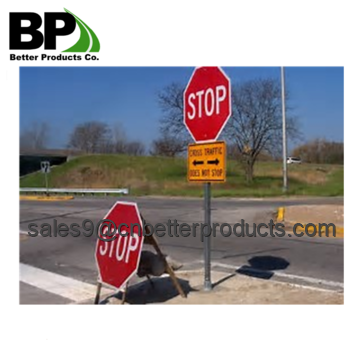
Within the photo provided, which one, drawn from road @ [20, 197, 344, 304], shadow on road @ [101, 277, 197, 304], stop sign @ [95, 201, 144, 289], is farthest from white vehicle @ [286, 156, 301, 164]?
stop sign @ [95, 201, 144, 289]

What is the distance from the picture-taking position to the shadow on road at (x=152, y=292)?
561cm

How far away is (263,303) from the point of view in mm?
5328

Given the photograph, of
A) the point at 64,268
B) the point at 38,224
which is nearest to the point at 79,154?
the point at 38,224

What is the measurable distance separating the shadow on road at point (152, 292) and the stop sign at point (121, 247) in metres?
0.47

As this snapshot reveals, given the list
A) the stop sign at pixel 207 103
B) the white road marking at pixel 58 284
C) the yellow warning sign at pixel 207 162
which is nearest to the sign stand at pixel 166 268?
the white road marking at pixel 58 284

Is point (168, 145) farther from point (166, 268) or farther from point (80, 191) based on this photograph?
point (166, 268)

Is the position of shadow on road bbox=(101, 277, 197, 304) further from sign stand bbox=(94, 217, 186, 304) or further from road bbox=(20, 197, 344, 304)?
road bbox=(20, 197, 344, 304)

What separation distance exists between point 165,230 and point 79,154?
112ft

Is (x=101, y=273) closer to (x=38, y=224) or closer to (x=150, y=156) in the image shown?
(x=38, y=224)

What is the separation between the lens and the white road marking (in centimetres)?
595

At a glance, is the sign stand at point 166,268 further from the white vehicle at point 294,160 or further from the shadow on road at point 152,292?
the white vehicle at point 294,160

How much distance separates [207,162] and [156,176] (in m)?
36.0
